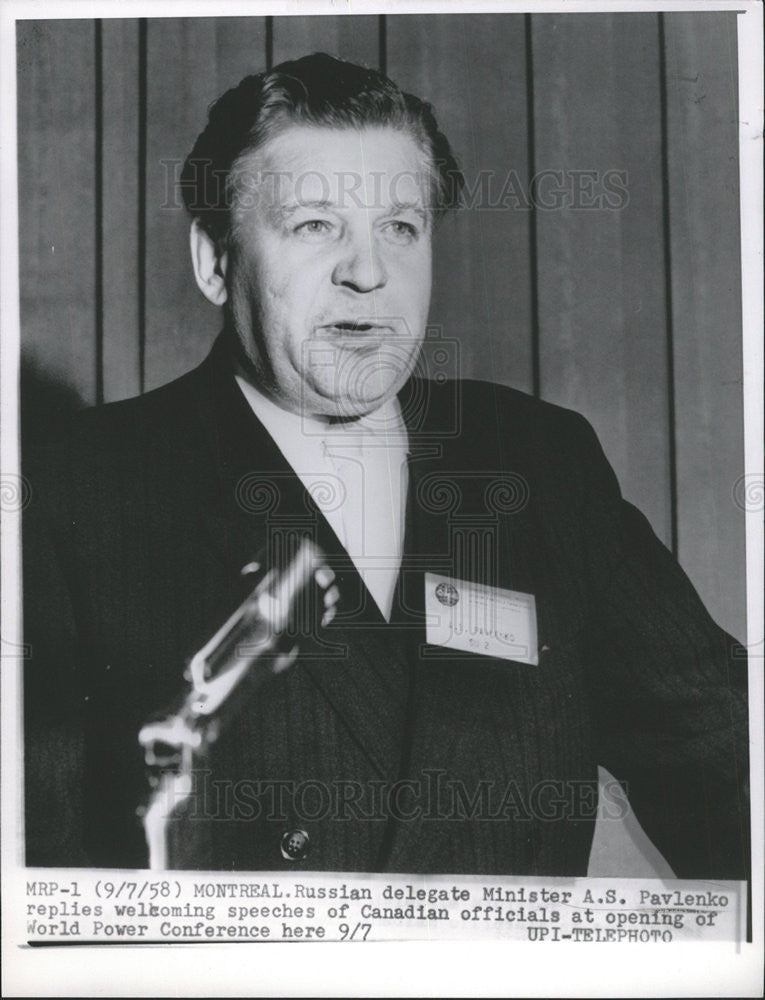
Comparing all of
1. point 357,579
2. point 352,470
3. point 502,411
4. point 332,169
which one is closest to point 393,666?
point 357,579

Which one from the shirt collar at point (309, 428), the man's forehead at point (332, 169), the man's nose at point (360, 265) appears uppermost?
the man's forehead at point (332, 169)

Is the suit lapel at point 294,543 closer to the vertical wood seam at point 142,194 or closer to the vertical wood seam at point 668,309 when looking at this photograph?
the vertical wood seam at point 142,194

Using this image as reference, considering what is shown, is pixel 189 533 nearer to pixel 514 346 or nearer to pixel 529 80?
pixel 514 346

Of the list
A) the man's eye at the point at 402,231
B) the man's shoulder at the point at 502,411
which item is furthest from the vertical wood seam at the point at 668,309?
the man's eye at the point at 402,231

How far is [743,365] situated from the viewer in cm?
168

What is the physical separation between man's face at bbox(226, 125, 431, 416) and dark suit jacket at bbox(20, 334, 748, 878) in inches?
3.1

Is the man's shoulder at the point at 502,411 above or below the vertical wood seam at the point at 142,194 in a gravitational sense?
below

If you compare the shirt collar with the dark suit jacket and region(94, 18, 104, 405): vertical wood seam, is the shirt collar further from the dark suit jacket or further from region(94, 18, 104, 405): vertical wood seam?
region(94, 18, 104, 405): vertical wood seam

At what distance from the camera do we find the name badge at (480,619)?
164cm

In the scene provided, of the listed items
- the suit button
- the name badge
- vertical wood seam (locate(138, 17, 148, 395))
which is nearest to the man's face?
vertical wood seam (locate(138, 17, 148, 395))

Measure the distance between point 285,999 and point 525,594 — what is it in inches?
24.9

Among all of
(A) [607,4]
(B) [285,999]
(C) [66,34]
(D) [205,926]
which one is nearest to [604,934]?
(B) [285,999]

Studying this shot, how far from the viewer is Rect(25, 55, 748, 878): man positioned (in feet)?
5.35

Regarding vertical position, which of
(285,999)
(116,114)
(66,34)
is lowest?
(285,999)
